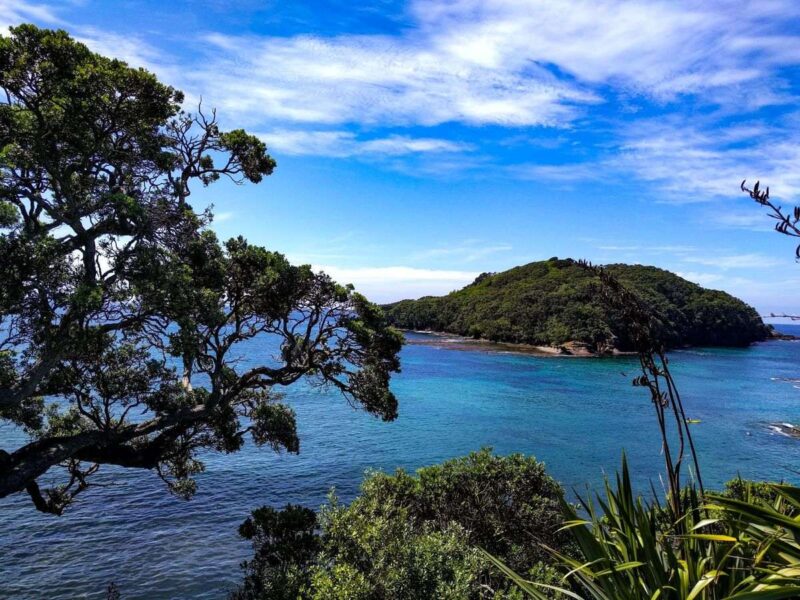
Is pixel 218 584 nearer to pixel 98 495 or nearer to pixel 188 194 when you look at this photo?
pixel 98 495

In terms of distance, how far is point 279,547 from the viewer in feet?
41.2

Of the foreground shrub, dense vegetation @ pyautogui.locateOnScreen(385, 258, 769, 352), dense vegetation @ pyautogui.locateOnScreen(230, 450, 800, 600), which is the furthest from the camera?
dense vegetation @ pyautogui.locateOnScreen(385, 258, 769, 352)

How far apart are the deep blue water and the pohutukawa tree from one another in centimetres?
451

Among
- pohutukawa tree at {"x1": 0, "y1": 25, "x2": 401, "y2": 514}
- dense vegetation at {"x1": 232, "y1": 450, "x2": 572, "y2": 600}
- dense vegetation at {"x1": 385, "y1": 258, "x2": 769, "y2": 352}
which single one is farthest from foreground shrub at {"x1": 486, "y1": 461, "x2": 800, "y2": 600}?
dense vegetation at {"x1": 385, "y1": 258, "x2": 769, "y2": 352}

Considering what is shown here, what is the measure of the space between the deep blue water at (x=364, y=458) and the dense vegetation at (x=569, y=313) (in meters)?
26.2

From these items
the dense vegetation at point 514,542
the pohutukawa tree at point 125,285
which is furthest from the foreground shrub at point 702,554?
the pohutukawa tree at point 125,285

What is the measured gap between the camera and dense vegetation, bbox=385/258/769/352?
99500mm

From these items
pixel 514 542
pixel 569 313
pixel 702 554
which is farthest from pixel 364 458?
pixel 569 313

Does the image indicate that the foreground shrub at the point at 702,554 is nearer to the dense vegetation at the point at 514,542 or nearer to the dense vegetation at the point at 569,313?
the dense vegetation at the point at 514,542

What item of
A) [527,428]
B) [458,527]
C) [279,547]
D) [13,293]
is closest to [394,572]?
[458,527]

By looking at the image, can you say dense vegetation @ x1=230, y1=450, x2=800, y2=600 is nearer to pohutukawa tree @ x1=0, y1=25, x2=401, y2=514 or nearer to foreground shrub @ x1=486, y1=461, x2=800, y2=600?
foreground shrub @ x1=486, y1=461, x2=800, y2=600

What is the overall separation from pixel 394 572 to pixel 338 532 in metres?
2.08

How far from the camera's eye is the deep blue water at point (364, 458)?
1853 cm

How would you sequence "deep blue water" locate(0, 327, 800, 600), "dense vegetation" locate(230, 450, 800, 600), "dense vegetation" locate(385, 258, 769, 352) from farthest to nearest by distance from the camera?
"dense vegetation" locate(385, 258, 769, 352) < "deep blue water" locate(0, 327, 800, 600) < "dense vegetation" locate(230, 450, 800, 600)
